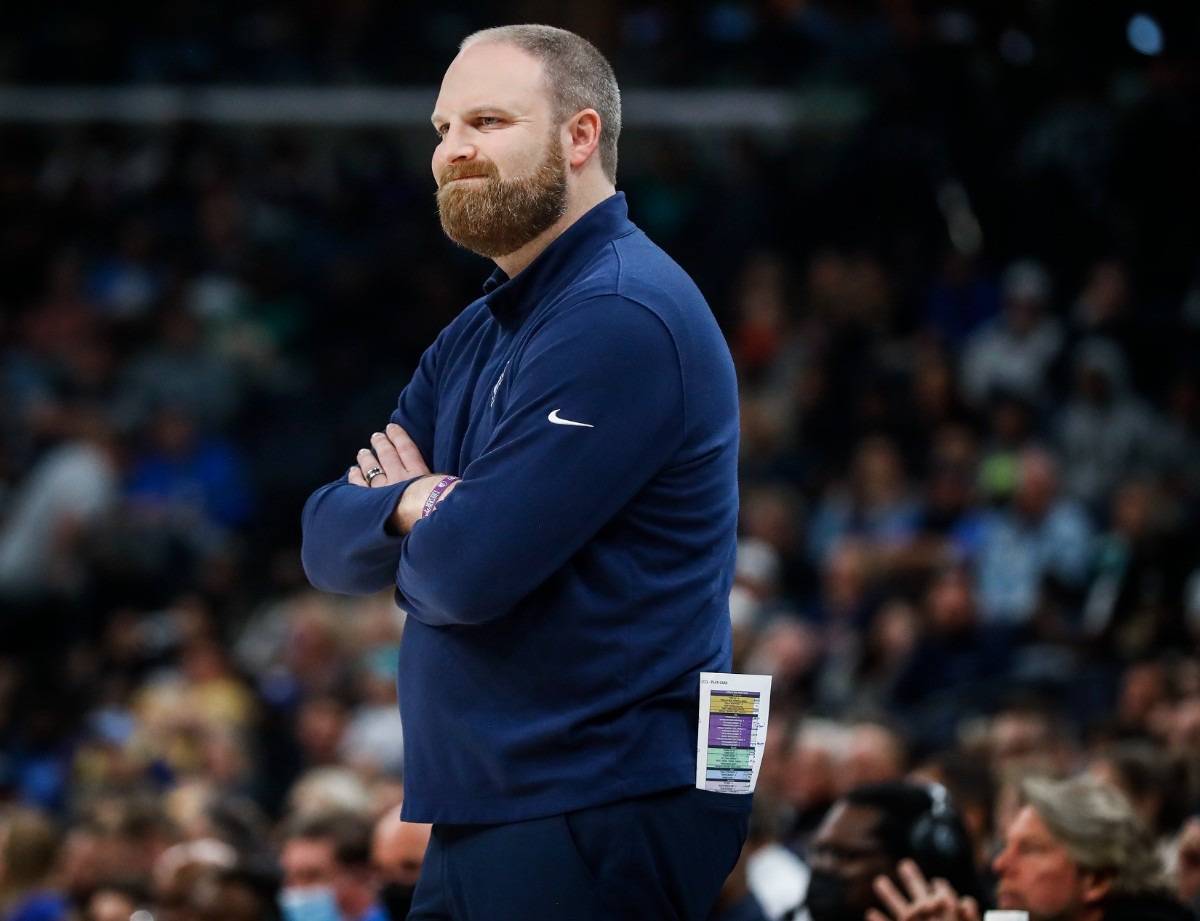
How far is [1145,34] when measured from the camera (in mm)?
10039

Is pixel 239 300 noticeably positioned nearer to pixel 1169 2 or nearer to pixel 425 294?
pixel 425 294

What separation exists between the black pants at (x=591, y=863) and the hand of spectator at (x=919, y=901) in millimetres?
930

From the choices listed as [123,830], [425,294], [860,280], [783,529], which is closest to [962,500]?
[783,529]

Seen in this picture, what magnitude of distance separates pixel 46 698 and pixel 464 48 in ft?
21.8

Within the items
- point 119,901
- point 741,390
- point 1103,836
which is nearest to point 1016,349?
point 741,390

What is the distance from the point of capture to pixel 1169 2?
9914mm

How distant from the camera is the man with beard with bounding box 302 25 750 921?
2.28 meters

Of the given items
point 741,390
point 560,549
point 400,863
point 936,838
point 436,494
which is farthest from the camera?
point 741,390

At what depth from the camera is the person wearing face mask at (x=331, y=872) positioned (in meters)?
4.68

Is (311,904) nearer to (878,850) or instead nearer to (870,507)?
(878,850)

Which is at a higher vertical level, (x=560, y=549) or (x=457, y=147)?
(x=457, y=147)

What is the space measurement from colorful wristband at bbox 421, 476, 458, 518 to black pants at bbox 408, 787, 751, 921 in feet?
1.34

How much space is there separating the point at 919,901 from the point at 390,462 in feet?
4.20

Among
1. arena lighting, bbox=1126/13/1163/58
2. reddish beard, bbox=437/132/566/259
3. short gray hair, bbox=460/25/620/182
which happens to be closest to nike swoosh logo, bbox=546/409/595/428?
reddish beard, bbox=437/132/566/259
